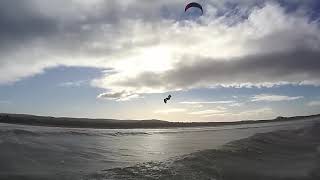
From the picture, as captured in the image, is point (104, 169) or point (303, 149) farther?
point (303, 149)

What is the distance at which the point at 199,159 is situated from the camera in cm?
1526

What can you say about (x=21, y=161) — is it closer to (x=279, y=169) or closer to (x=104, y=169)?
(x=104, y=169)

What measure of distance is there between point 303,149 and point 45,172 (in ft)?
45.9

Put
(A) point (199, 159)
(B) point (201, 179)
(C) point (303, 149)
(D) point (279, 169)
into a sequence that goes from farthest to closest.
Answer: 1. (C) point (303, 149)
2. (A) point (199, 159)
3. (D) point (279, 169)
4. (B) point (201, 179)

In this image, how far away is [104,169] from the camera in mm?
13086

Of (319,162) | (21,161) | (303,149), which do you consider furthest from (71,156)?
(303,149)

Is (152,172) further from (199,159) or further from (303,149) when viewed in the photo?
(303,149)

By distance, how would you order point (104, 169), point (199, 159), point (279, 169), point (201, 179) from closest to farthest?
point (201, 179) → point (104, 169) → point (279, 169) → point (199, 159)

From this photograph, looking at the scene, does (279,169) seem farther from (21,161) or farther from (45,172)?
(21,161)

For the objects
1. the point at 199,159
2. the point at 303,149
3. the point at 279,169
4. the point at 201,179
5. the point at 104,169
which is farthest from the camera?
the point at 303,149

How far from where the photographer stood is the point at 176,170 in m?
13.1

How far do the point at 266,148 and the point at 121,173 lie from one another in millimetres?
10710

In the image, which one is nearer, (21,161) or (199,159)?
(21,161)

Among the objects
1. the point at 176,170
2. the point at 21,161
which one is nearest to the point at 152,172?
the point at 176,170
